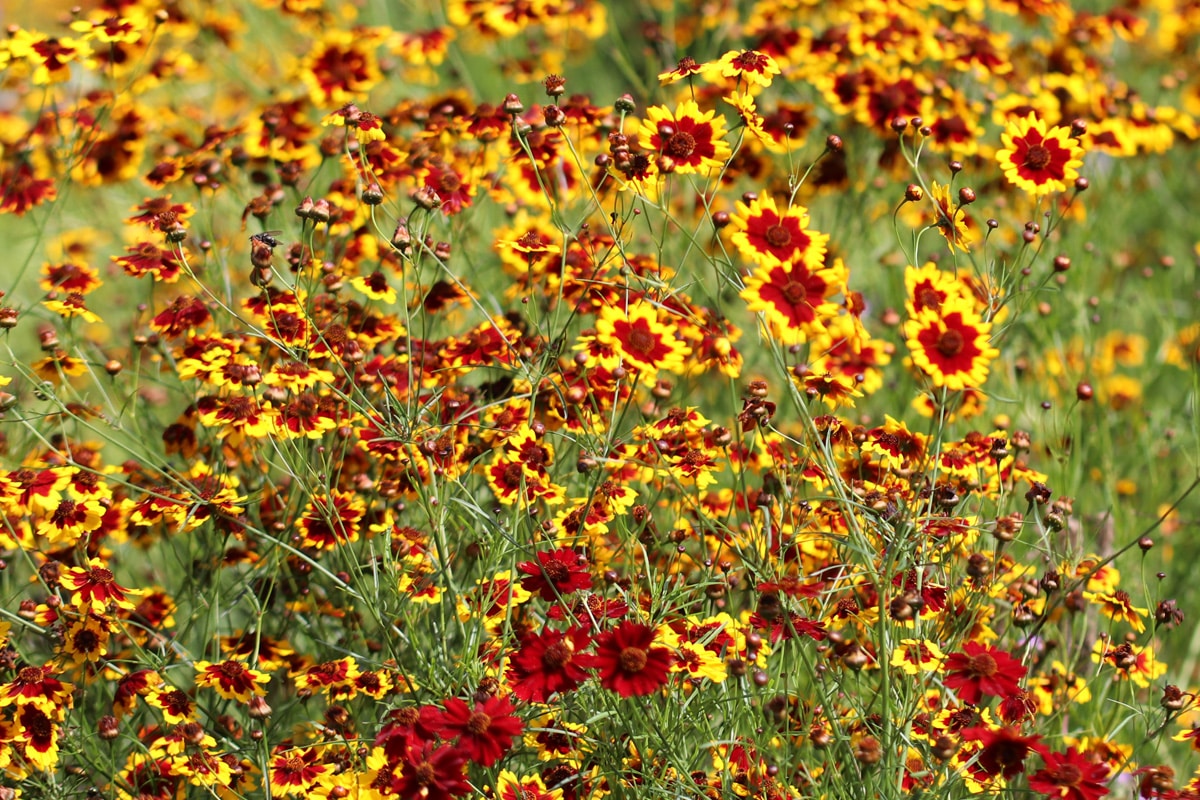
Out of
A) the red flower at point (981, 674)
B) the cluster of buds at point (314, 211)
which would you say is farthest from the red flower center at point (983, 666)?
the cluster of buds at point (314, 211)

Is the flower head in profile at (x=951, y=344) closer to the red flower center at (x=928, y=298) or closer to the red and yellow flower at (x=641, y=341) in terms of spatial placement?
the red flower center at (x=928, y=298)

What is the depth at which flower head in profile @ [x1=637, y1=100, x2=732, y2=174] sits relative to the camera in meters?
2.22

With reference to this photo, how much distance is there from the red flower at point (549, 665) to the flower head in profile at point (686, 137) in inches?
36.2

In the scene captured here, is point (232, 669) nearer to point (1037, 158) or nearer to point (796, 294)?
point (796, 294)

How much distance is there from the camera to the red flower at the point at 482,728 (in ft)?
5.84

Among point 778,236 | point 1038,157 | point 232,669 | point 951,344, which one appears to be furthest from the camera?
point 1038,157

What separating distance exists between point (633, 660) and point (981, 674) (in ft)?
1.94

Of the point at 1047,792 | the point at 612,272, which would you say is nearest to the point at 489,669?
the point at 1047,792

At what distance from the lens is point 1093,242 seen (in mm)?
4648

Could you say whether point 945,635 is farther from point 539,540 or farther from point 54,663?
point 54,663

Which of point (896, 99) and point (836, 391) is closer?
point (836, 391)

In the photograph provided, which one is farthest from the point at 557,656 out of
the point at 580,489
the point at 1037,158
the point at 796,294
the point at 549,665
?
the point at 1037,158

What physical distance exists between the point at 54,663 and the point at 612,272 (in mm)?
1569

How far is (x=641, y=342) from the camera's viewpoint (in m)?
2.12
